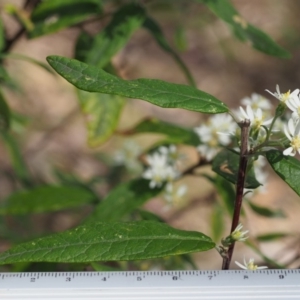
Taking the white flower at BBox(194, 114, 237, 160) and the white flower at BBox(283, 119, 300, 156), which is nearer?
the white flower at BBox(283, 119, 300, 156)

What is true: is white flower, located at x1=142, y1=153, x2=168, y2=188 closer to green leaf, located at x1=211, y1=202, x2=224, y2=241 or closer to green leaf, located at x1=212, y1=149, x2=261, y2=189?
green leaf, located at x1=212, y1=149, x2=261, y2=189

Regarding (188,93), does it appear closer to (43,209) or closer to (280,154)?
(280,154)

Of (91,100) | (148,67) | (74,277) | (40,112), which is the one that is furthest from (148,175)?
(148,67)

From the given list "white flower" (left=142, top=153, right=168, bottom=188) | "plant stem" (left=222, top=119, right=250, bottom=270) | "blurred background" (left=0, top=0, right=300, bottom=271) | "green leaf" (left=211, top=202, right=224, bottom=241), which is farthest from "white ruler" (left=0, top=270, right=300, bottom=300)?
"blurred background" (left=0, top=0, right=300, bottom=271)

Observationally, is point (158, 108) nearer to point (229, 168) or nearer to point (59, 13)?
point (59, 13)

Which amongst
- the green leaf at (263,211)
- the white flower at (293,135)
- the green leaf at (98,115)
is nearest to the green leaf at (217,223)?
the green leaf at (263,211)

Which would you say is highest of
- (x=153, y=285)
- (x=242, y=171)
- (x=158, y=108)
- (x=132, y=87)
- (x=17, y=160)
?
(x=132, y=87)

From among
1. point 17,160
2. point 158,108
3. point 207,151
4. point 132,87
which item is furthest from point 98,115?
point 158,108
